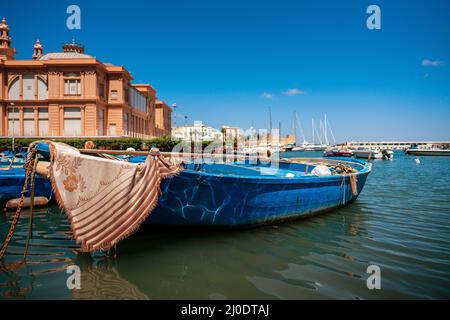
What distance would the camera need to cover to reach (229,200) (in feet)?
18.2

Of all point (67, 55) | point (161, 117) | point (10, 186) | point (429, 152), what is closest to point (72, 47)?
point (67, 55)

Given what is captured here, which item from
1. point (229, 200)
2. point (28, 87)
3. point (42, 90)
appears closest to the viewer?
point (229, 200)

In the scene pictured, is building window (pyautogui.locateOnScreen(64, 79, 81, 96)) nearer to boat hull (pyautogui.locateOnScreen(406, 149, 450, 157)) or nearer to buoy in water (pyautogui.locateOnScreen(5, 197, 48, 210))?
buoy in water (pyautogui.locateOnScreen(5, 197, 48, 210))

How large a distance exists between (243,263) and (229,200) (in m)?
1.27

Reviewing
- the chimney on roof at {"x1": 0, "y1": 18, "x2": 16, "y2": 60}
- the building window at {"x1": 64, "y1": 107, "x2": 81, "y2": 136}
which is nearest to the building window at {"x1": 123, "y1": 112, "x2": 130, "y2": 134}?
the building window at {"x1": 64, "y1": 107, "x2": 81, "y2": 136}

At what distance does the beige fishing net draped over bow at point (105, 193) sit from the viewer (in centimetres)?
452

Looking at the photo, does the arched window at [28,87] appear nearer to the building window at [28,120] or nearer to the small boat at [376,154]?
the building window at [28,120]

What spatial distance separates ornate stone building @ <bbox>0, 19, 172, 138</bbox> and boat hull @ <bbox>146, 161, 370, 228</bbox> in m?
33.8

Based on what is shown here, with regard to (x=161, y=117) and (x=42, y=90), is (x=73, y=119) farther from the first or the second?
(x=161, y=117)

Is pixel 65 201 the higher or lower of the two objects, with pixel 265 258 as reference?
higher
